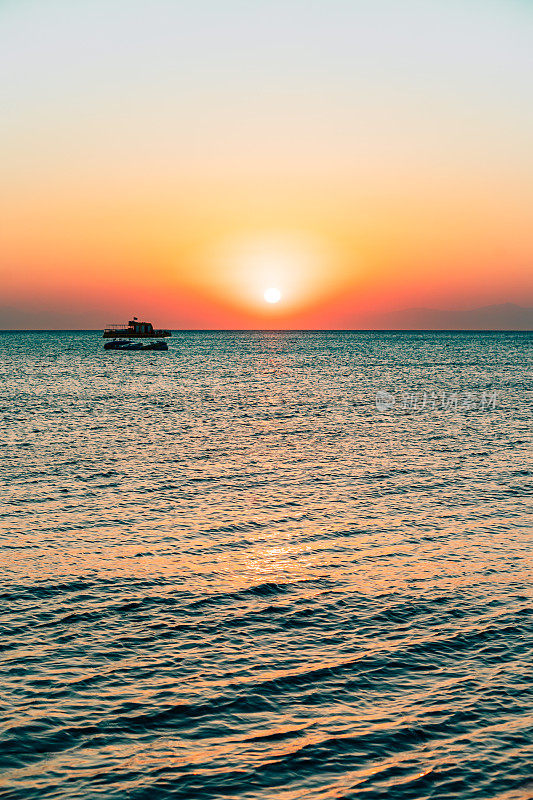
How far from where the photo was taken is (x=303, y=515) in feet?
89.1

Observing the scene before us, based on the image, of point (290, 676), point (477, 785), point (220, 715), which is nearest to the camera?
point (477, 785)

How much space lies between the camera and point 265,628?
1672 cm

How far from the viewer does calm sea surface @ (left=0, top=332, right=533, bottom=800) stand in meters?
11.4

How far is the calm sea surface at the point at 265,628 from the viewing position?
1141 centimetres

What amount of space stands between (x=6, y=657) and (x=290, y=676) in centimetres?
Answer: 635

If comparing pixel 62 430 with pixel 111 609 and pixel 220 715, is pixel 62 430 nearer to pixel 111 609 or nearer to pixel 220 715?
pixel 111 609

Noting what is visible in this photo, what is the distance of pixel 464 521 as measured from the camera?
85.6 feet

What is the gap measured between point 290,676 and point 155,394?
7719 cm

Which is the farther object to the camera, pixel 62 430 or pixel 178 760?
pixel 62 430

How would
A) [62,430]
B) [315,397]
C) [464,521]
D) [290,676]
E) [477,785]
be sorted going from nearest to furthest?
[477,785]
[290,676]
[464,521]
[62,430]
[315,397]

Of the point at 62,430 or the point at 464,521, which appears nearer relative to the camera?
the point at 464,521

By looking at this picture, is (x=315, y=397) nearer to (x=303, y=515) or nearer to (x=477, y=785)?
(x=303, y=515)

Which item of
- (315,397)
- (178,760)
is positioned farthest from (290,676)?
(315,397)

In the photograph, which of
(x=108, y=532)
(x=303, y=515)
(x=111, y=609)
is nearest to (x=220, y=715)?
(x=111, y=609)
